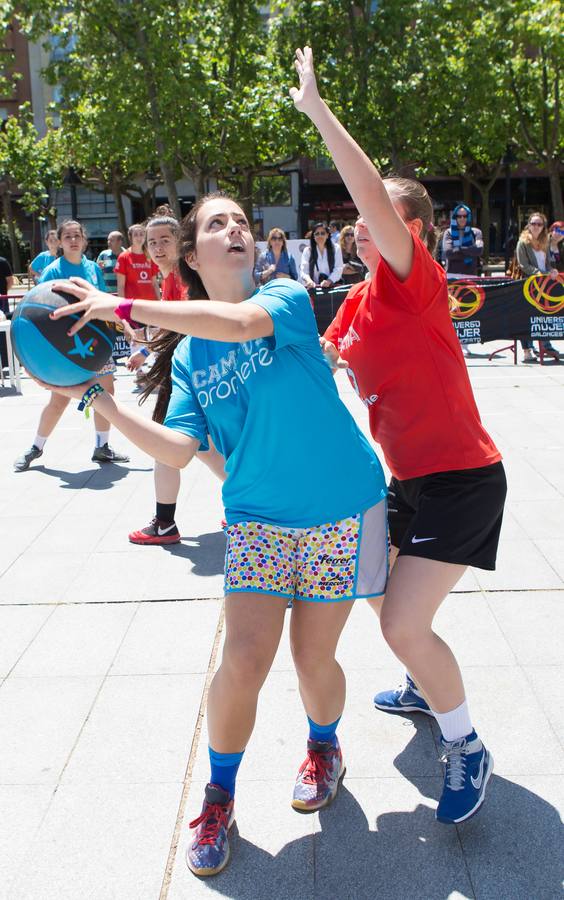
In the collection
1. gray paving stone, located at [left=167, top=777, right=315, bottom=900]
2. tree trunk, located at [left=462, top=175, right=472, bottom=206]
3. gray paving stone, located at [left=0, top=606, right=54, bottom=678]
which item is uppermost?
tree trunk, located at [left=462, top=175, right=472, bottom=206]

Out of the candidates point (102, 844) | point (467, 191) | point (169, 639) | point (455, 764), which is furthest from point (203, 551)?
point (467, 191)

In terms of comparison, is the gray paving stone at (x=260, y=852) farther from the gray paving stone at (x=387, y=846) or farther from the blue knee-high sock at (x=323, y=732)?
the blue knee-high sock at (x=323, y=732)

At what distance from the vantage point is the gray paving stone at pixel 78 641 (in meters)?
3.88

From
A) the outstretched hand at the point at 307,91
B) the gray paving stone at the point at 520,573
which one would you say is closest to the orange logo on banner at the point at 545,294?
the gray paving stone at the point at 520,573

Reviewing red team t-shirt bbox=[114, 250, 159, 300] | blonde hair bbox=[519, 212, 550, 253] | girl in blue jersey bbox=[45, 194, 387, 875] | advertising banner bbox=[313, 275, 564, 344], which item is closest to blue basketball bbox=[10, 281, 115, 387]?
girl in blue jersey bbox=[45, 194, 387, 875]

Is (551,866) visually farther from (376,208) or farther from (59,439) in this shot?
(59,439)

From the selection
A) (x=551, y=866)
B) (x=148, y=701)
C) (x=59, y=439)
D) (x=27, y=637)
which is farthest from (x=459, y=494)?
(x=59, y=439)

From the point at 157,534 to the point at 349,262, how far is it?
10.1 meters

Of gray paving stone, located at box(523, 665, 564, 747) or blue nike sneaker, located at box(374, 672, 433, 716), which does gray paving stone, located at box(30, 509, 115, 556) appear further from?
gray paving stone, located at box(523, 665, 564, 747)

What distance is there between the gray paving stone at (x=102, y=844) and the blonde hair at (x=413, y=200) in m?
1.98

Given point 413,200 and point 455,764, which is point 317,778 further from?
point 413,200

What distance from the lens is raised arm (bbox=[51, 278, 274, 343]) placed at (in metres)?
2.14

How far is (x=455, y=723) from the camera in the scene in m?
2.74

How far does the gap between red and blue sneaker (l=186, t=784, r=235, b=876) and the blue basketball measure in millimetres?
1302
